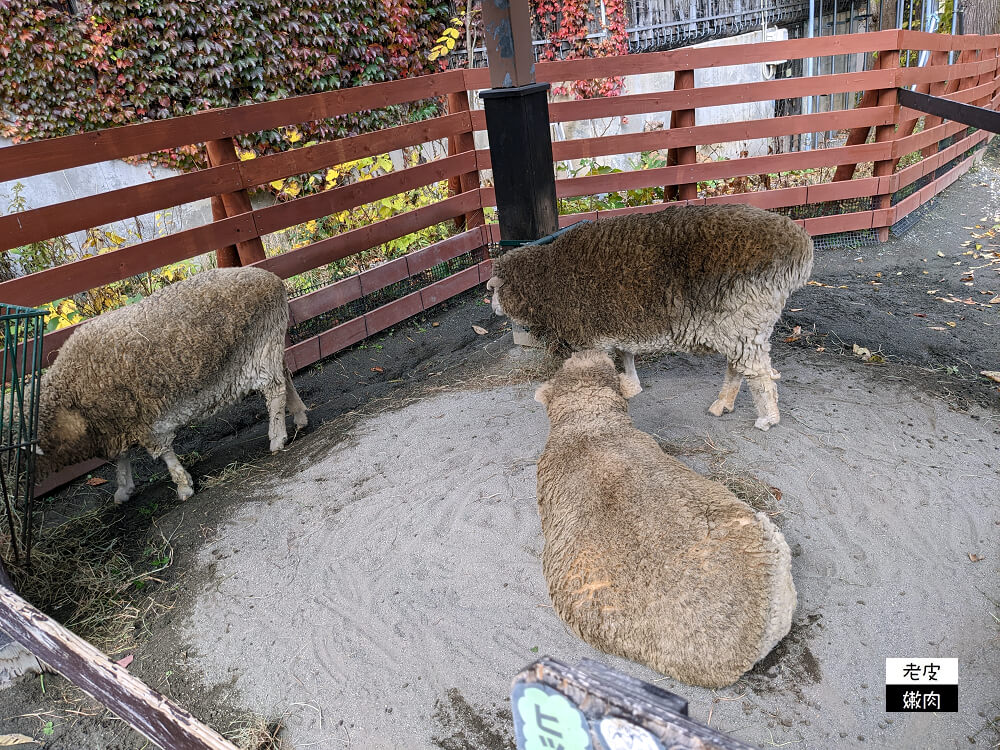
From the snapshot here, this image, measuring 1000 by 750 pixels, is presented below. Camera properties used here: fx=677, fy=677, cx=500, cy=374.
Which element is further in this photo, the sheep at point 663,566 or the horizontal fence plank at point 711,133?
the horizontal fence plank at point 711,133

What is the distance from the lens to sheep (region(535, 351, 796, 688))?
235cm

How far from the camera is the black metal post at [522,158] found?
488 cm

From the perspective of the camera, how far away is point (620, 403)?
327cm

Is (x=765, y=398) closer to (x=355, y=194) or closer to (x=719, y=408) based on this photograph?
(x=719, y=408)

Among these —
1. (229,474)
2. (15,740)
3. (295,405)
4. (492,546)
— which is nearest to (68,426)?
(229,474)

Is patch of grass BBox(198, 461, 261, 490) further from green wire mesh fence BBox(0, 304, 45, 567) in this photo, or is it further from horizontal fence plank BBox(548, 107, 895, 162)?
horizontal fence plank BBox(548, 107, 895, 162)

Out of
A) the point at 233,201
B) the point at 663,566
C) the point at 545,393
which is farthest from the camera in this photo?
the point at 233,201

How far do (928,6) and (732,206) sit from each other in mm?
12279

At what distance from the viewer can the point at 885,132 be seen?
291 inches

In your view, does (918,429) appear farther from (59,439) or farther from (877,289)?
(59,439)

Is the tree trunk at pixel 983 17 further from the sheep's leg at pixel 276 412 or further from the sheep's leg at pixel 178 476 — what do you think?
the sheep's leg at pixel 178 476

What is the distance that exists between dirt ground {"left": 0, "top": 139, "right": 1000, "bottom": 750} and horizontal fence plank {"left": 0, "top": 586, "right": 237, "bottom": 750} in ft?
2.31

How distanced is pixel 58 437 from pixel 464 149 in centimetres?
486

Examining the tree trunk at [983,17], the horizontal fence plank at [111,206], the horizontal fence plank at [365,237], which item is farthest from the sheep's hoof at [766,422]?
the tree trunk at [983,17]
